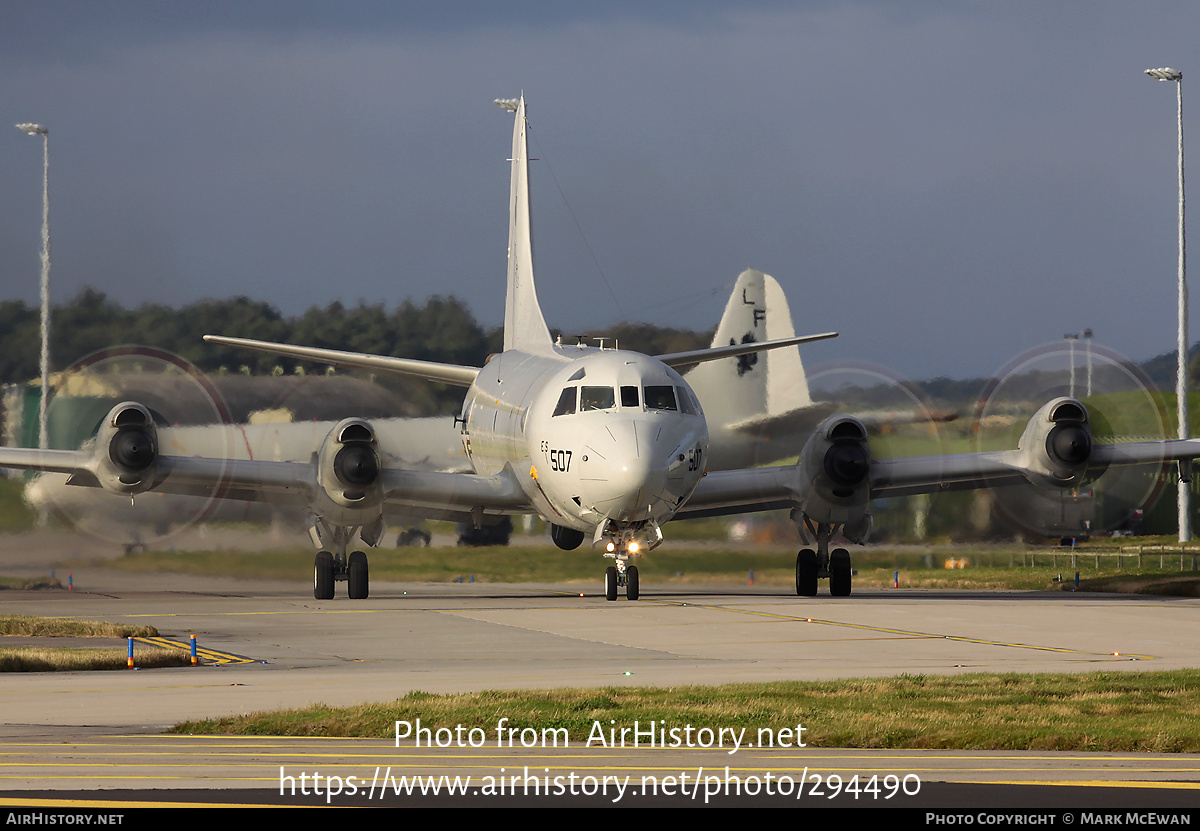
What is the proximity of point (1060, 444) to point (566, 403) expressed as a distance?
8.96m

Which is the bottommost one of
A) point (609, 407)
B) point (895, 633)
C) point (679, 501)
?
point (895, 633)

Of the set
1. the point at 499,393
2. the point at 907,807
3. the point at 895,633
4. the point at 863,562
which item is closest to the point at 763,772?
the point at 907,807

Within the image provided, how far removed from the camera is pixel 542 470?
23.9 meters

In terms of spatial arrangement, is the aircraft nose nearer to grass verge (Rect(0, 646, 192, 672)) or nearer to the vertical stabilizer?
grass verge (Rect(0, 646, 192, 672))

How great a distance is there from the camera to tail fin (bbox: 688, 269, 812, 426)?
38.3 m

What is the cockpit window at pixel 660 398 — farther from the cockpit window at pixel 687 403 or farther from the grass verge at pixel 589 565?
the grass verge at pixel 589 565

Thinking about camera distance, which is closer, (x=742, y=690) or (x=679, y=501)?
(x=742, y=690)

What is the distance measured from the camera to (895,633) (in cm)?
1908

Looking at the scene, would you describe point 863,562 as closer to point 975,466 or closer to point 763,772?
point 975,466

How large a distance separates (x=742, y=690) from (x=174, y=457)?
16035 mm

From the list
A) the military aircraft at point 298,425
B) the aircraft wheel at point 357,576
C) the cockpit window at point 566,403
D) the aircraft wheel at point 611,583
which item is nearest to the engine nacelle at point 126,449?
the military aircraft at point 298,425

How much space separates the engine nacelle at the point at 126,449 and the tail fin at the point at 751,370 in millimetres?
16118

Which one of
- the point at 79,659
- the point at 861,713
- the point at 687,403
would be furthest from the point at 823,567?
the point at 861,713

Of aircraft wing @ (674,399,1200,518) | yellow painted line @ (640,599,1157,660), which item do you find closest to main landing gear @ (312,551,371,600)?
yellow painted line @ (640,599,1157,660)
